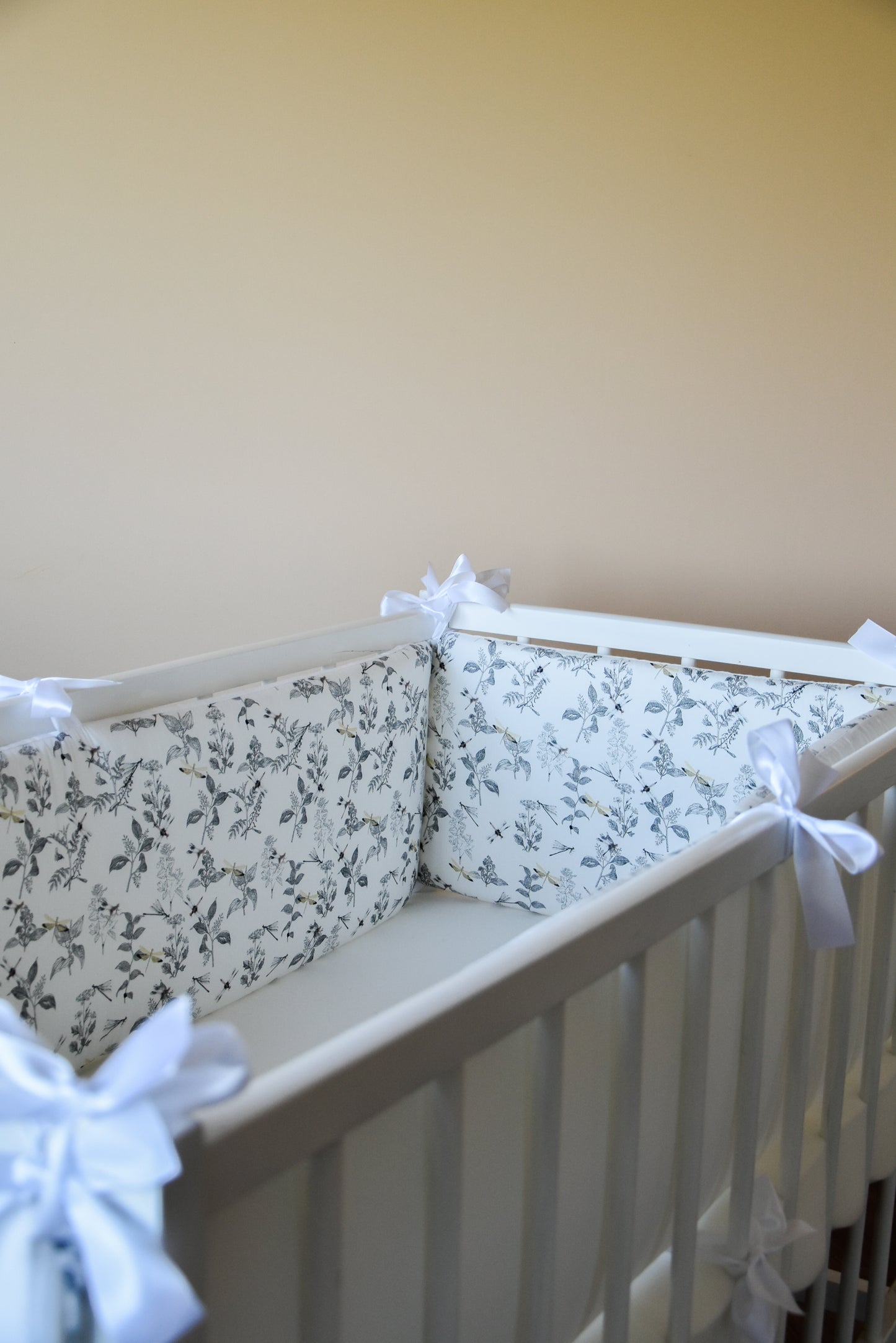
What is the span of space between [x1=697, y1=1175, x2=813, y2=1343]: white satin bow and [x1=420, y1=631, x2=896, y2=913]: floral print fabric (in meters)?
0.56

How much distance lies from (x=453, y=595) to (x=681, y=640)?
1.06 feet

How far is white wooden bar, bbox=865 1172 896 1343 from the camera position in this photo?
1.14 metres

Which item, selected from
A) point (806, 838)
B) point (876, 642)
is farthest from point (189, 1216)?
point (876, 642)

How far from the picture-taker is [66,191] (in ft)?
6.57

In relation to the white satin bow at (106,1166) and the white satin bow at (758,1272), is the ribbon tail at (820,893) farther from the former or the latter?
the white satin bow at (106,1166)

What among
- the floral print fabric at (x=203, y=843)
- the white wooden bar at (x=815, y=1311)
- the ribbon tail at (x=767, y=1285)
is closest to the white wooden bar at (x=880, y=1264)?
the white wooden bar at (x=815, y=1311)

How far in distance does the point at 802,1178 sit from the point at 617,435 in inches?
42.7

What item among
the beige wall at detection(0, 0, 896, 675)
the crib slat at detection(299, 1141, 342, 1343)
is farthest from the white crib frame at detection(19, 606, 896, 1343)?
the beige wall at detection(0, 0, 896, 675)

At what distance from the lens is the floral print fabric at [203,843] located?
1.11 metres

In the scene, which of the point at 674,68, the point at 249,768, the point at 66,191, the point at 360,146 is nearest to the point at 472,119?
the point at 360,146

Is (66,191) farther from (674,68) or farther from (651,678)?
(651,678)

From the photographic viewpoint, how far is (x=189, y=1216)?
411 millimetres

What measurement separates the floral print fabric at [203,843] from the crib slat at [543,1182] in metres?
0.62

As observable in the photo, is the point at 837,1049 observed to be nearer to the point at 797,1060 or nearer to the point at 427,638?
the point at 797,1060
